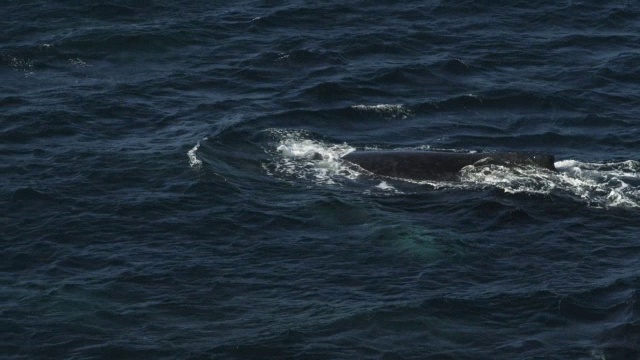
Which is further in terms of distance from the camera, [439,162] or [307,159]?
[307,159]

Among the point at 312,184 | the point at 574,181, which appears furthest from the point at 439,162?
the point at 574,181

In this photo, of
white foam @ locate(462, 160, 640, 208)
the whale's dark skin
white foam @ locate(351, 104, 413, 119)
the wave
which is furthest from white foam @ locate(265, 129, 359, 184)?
white foam @ locate(462, 160, 640, 208)

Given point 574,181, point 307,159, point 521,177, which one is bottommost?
point 574,181

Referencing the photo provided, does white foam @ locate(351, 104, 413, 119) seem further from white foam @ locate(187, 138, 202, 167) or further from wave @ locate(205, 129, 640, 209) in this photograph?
white foam @ locate(187, 138, 202, 167)

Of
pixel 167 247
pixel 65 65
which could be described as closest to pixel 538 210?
pixel 167 247

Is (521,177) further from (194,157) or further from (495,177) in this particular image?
(194,157)
